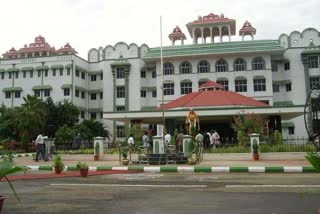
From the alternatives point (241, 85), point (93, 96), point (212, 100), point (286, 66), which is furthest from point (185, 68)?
point (212, 100)

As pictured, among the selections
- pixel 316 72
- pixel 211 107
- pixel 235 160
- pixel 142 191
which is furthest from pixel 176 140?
pixel 316 72

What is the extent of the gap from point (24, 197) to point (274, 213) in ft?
17.7

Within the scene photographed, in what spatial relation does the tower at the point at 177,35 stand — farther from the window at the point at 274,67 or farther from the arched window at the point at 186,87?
the window at the point at 274,67

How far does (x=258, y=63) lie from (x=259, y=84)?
2.58 metres

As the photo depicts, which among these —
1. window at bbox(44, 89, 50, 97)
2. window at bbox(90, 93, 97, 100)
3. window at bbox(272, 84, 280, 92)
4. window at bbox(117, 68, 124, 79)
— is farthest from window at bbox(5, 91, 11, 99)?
window at bbox(272, 84, 280, 92)

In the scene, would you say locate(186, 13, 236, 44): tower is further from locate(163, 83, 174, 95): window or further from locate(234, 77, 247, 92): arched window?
locate(163, 83, 174, 95): window

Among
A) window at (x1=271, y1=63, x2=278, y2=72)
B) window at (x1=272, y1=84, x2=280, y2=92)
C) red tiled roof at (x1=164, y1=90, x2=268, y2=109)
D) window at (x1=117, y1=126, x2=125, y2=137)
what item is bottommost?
window at (x1=117, y1=126, x2=125, y2=137)

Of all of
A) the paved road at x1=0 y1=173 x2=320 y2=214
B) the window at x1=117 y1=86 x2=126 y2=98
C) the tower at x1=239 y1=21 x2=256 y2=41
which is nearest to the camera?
the paved road at x1=0 y1=173 x2=320 y2=214

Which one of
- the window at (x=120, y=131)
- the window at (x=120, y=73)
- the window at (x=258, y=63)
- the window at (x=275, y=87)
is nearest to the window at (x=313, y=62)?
the window at (x=275, y=87)

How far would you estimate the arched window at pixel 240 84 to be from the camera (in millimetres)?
47906

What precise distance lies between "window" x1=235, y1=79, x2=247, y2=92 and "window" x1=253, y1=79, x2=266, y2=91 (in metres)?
1.18

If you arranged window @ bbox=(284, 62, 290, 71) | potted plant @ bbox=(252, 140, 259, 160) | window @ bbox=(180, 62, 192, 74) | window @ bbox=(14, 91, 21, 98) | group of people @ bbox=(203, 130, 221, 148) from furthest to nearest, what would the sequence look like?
1. window @ bbox=(14, 91, 21, 98)
2. window @ bbox=(180, 62, 192, 74)
3. window @ bbox=(284, 62, 290, 71)
4. group of people @ bbox=(203, 130, 221, 148)
5. potted plant @ bbox=(252, 140, 259, 160)

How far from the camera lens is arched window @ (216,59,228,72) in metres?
48.4

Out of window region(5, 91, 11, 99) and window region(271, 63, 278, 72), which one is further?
window region(5, 91, 11, 99)
